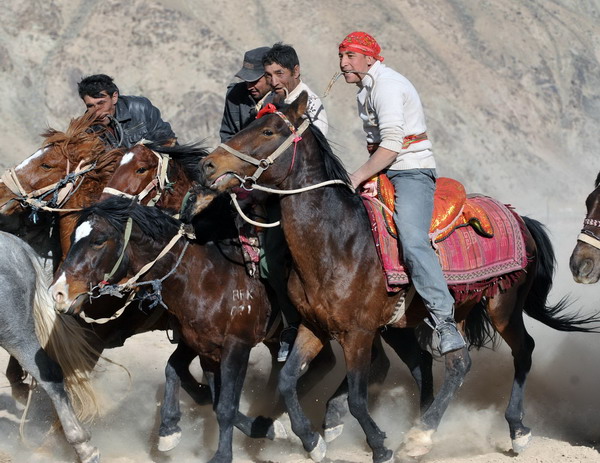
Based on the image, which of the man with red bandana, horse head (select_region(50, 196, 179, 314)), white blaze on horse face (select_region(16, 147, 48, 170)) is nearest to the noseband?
the man with red bandana

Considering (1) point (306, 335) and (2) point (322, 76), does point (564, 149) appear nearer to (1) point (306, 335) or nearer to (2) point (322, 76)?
(2) point (322, 76)

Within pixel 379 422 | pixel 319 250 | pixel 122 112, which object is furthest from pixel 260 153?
pixel 379 422

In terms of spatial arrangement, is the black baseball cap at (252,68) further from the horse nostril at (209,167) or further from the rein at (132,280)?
the horse nostril at (209,167)

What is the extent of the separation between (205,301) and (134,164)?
48.0 inches

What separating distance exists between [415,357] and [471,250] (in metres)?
1.18

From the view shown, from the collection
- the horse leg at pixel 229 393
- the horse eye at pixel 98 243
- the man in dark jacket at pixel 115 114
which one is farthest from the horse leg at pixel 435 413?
the man in dark jacket at pixel 115 114

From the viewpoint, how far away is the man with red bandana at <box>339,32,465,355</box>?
5.88 metres

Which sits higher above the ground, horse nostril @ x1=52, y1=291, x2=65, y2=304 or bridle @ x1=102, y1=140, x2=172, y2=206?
bridle @ x1=102, y1=140, x2=172, y2=206

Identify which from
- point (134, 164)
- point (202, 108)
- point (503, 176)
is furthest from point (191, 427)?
point (503, 176)

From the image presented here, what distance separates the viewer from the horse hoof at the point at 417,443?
6094 mm

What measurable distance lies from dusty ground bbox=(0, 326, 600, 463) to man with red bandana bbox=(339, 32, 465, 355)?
144 centimetres

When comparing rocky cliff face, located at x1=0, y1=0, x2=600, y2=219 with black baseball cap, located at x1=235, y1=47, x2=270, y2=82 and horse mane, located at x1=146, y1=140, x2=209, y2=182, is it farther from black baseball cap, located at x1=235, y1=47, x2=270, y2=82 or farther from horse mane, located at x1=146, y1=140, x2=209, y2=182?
horse mane, located at x1=146, y1=140, x2=209, y2=182

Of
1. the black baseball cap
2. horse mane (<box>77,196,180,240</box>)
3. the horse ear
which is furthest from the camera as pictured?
the black baseball cap

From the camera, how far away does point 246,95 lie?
740 centimetres
